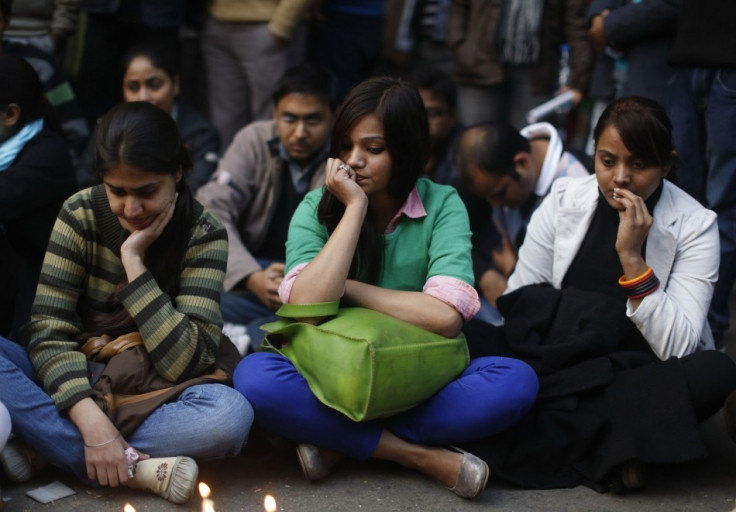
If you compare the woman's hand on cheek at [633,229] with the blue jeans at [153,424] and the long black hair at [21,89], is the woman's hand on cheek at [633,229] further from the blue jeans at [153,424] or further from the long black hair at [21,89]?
the long black hair at [21,89]

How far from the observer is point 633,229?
3342 mm

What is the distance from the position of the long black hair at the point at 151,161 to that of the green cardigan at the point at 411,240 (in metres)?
0.40

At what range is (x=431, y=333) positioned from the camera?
3.17 metres

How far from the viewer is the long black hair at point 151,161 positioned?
3.12 m

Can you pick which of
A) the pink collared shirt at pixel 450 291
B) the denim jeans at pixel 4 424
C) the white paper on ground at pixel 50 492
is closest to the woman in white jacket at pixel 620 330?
the pink collared shirt at pixel 450 291

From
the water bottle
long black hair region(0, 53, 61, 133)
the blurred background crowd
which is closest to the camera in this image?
long black hair region(0, 53, 61, 133)

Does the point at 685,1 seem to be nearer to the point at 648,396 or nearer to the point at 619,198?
the point at 619,198

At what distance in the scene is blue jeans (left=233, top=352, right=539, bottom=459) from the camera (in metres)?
3.17

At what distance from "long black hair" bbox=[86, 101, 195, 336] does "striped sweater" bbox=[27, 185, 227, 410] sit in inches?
1.7

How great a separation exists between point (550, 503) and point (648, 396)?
493 mm

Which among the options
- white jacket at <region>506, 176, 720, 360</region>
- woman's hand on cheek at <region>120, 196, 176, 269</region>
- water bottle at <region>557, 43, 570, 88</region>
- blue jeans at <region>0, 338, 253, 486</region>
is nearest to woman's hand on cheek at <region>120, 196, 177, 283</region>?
woman's hand on cheek at <region>120, 196, 176, 269</region>

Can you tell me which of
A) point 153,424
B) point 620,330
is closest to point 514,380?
point 620,330

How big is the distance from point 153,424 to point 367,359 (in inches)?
30.4

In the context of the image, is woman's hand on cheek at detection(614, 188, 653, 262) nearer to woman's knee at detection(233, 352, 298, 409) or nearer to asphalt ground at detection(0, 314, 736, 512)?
asphalt ground at detection(0, 314, 736, 512)
